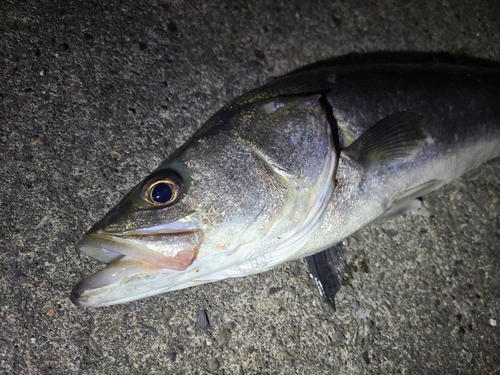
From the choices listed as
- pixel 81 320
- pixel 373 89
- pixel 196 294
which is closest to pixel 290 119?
pixel 373 89

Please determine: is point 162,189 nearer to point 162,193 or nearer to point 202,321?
point 162,193

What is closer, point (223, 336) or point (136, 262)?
point (136, 262)

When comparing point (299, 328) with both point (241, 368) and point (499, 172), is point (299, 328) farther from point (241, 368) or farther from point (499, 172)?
point (499, 172)

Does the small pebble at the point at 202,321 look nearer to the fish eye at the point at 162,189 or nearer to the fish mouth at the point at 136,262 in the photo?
the fish mouth at the point at 136,262

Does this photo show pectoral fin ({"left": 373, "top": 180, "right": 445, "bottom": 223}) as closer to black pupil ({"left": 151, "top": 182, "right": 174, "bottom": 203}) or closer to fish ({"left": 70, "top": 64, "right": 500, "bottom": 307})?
fish ({"left": 70, "top": 64, "right": 500, "bottom": 307})

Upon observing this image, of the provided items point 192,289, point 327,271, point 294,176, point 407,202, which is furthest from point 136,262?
point 407,202

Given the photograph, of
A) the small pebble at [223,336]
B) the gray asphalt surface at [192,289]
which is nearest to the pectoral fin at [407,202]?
Answer: the gray asphalt surface at [192,289]
